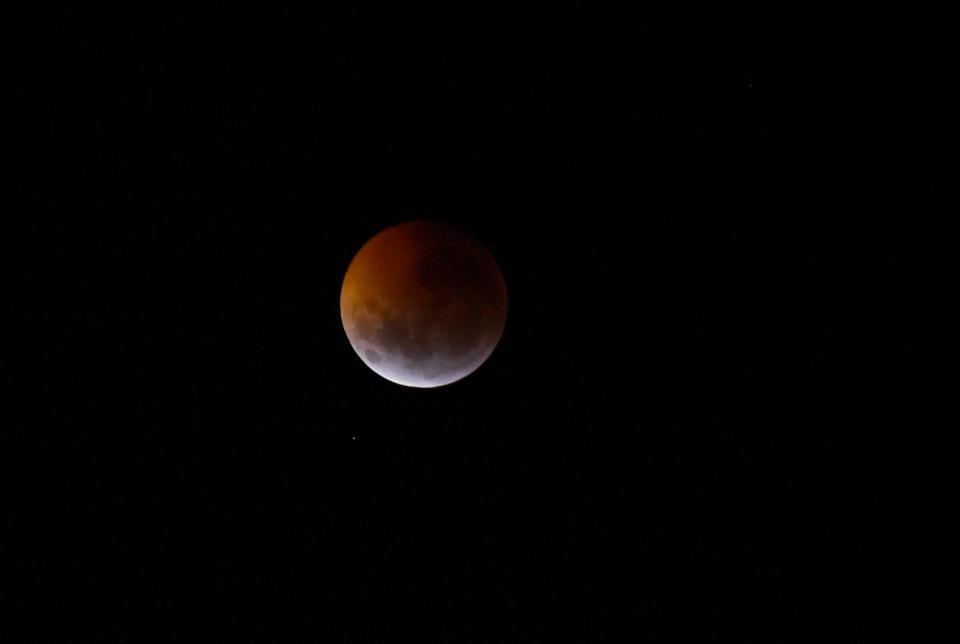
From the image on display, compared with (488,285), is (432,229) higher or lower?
higher

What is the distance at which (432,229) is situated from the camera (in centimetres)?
420

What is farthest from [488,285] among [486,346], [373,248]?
[373,248]

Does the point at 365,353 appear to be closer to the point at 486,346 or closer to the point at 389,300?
the point at 389,300

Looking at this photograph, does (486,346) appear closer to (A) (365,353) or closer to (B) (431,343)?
(B) (431,343)

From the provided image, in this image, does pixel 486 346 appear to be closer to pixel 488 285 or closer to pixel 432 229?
pixel 488 285

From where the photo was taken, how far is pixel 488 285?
4.20 m

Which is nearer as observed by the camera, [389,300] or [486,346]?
[389,300]

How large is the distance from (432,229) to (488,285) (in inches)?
20.0

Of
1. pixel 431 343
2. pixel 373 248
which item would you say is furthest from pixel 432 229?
pixel 431 343

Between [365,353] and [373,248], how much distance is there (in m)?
0.68

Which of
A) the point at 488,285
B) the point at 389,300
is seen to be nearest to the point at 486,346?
the point at 488,285

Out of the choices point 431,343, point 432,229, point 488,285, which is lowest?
point 431,343

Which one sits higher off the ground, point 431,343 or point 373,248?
point 373,248

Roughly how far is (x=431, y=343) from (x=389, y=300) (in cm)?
37
